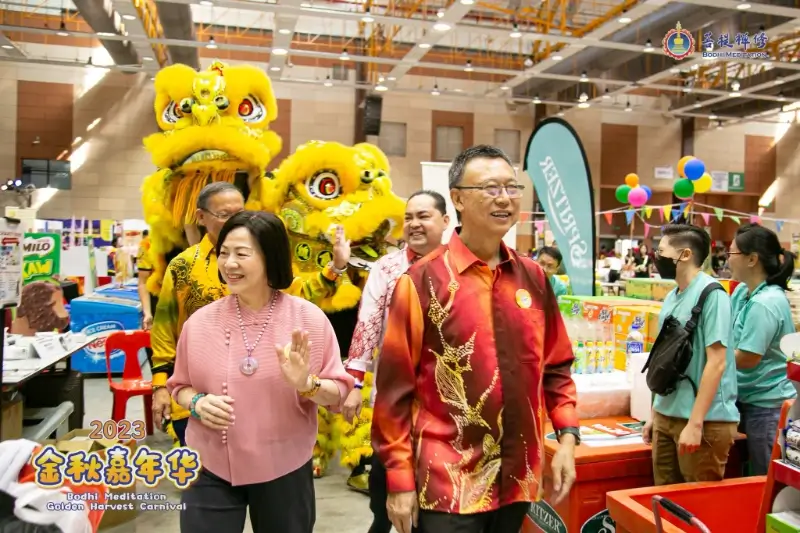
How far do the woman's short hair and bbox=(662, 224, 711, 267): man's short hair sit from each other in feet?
4.96

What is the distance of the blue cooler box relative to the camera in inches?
270

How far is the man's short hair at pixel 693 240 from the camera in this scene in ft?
8.08

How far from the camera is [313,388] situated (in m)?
1.66

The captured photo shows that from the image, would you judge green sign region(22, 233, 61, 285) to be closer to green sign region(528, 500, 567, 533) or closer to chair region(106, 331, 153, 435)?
chair region(106, 331, 153, 435)

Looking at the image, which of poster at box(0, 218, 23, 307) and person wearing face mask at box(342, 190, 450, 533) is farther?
person wearing face mask at box(342, 190, 450, 533)

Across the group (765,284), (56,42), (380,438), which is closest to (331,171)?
(765,284)

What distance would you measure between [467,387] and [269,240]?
0.65 m

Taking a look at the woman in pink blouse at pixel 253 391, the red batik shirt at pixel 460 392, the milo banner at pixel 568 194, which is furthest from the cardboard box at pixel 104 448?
the milo banner at pixel 568 194

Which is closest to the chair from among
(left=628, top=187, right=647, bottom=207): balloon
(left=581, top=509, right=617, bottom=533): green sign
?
(left=581, top=509, right=617, bottom=533): green sign

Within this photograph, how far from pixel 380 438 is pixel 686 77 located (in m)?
13.7

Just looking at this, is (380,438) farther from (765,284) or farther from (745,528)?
(765,284)

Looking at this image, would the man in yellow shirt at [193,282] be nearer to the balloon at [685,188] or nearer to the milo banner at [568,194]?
the milo banner at [568,194]

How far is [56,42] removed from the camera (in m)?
12.4

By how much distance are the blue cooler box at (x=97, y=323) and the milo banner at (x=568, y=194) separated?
15.6 feet
